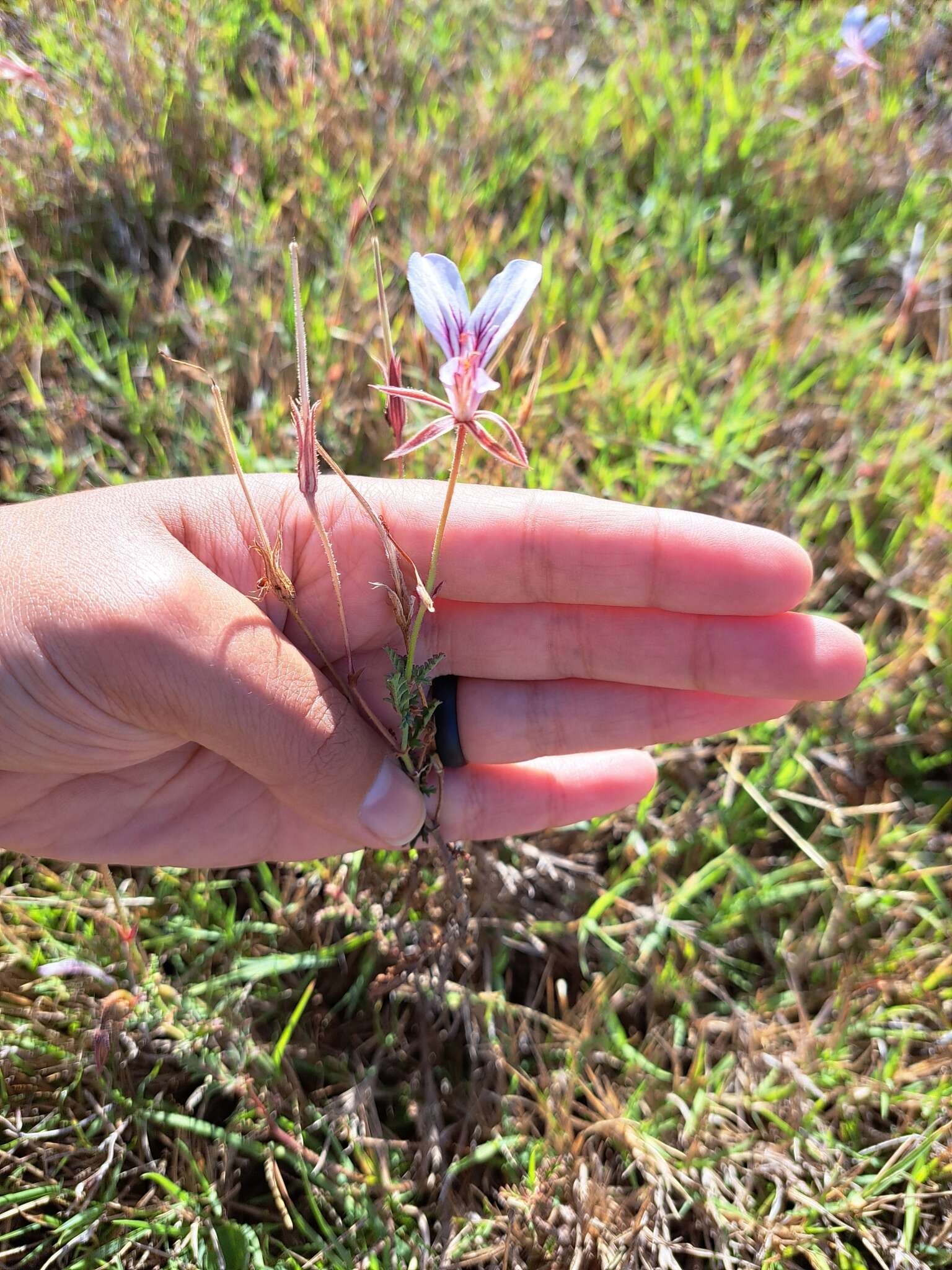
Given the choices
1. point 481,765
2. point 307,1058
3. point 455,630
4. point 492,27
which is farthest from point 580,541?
point 492,27

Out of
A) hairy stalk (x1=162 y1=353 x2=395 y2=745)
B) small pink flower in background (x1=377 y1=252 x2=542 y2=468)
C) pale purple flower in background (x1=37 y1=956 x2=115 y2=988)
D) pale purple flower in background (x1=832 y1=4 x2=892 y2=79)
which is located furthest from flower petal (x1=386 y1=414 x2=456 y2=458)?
pale purple flower in background (x1=832 y1=4 x2=892 y2=79)

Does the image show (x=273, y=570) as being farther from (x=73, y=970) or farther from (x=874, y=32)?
(x=874, y=32)

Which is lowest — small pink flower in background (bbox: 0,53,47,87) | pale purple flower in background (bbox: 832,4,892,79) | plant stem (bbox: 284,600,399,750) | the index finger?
plant stem (bbox: 284,600,399,750)

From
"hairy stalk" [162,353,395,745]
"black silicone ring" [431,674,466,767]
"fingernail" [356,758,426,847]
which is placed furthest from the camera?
"black silicone ring" [431,674,466,767]

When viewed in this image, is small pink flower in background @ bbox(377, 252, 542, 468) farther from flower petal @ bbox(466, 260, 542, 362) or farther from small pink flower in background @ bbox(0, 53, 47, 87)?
small pink flower in background @ bbox(0, 53, 47, 87)

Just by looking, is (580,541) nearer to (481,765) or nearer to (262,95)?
(481,765)

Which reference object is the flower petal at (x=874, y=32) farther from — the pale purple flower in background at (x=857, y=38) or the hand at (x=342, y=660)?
the hand at (x=342, y=660)

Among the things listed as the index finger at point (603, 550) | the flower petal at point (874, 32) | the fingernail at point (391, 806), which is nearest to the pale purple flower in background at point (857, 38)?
the flower petal at point (874, 32)

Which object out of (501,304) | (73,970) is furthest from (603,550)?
(73,970)
